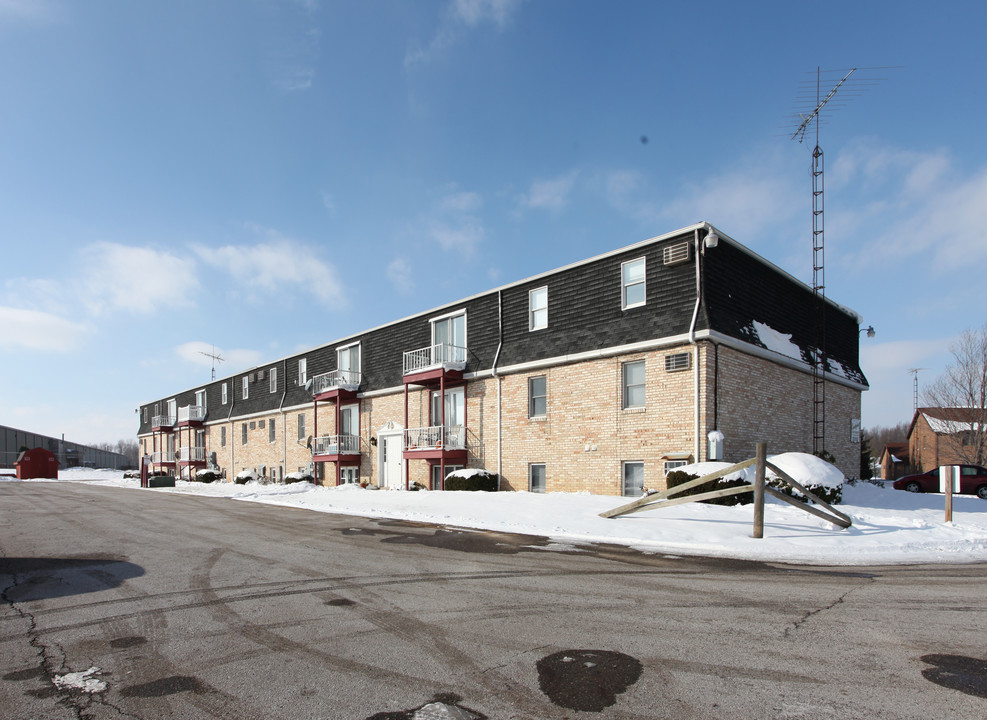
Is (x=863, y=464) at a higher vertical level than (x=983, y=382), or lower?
lower

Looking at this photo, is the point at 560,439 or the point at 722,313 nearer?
the point at 722,313

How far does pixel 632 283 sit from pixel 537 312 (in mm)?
3819

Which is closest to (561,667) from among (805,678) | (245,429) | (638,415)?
(805,678)

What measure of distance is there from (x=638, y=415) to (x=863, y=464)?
46.3 feet

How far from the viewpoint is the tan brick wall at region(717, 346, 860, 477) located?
16.4 m

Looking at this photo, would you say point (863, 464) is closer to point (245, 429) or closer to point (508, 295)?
point (508, 295)

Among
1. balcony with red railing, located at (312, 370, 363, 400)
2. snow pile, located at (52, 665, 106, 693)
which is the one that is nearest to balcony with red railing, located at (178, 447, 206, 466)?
balcony with red railing, located at (312, 370, 363, 400)

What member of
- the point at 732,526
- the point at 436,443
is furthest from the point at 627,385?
the point at 436,443

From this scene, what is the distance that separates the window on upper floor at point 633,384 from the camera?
1720cm

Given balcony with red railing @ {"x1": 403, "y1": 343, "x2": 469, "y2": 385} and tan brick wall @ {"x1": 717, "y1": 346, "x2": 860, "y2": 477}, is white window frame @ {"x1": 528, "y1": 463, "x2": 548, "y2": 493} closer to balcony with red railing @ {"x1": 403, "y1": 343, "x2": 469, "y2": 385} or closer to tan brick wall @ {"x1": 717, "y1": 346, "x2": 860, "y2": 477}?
balcony with red railing @ {"x1": 403, "y1": 343, "x2": 469, "y2": 385}

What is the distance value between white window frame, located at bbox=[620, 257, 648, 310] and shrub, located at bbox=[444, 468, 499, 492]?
23.5 feet

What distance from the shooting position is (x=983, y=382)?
101 ft

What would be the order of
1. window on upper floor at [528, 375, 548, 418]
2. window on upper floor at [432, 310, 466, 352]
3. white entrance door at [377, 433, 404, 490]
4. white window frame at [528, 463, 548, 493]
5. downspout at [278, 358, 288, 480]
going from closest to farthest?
1. white window frame at [528, 463, 548, 493]
2. window on upper floor at [528, 375, 548, 418]
3. window on upper floor at [432, 310, 466, 352]
4. white entrance door at [377, 433, 404, 490]
5. downspout at [278, 358, 288, 480]

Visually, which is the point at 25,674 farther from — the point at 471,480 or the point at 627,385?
the point at 471,480
